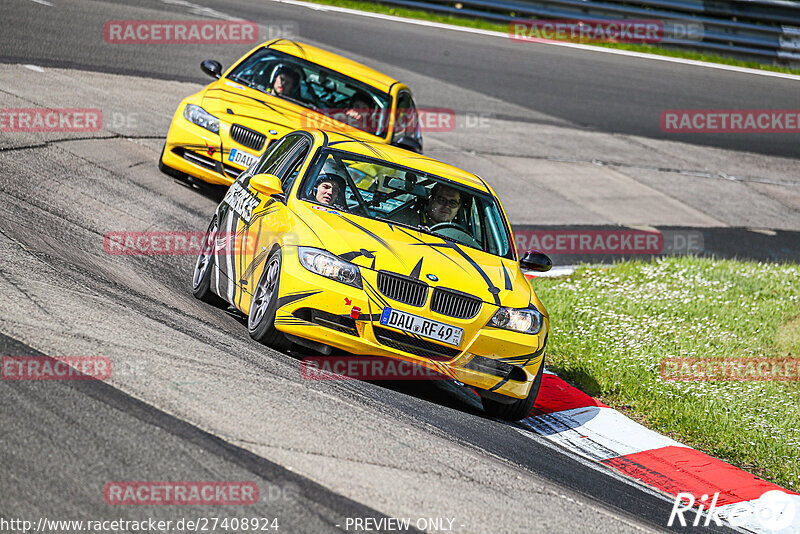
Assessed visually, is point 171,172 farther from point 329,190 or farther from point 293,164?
point 329,190

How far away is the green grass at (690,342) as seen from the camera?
7988 mm

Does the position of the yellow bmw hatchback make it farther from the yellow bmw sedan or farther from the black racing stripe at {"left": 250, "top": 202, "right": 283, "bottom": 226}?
the black racing stripe at {"left": 250, "top": 202, "right": 283, "bottom": 226}

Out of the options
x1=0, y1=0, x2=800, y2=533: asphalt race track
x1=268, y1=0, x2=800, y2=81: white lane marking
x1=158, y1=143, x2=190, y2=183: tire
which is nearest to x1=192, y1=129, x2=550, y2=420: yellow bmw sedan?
x1=0, y1=0, x2=800, y2=533: asphalt race track

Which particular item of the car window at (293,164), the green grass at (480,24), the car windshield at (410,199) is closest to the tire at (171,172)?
the car window at (293,164)

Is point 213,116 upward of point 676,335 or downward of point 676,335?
upward

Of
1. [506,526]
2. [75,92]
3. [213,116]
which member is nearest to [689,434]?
[506,526]

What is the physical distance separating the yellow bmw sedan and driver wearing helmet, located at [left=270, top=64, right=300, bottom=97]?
4.21 m

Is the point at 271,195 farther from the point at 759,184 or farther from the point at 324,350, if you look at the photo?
the point at 759,184

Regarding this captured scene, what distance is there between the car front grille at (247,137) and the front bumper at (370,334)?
481cm

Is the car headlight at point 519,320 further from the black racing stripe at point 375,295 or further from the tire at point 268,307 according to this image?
the tire at point 268,307

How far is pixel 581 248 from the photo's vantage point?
14.3 meters

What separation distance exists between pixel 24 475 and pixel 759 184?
17732mm

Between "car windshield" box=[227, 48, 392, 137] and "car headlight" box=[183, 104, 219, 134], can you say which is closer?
"car headlight" box=[183, 104, 219, 134]

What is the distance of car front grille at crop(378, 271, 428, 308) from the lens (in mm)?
6777
